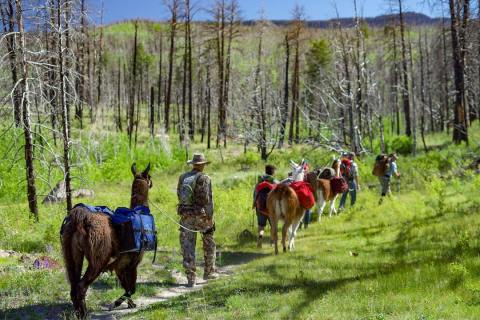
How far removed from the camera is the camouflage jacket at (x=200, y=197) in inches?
339

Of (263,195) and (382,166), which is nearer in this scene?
(263,195)

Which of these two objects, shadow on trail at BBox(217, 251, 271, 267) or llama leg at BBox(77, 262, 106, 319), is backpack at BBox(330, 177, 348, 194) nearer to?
shadow on trail at BBox(217, 251, 271, 267)

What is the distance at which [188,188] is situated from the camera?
28.3 feet

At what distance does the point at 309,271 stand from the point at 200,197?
2.35 meters

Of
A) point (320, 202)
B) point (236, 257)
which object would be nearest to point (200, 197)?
point (236, 257)

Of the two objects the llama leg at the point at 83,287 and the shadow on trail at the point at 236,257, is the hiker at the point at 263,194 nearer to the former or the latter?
the shadow on trail at the point at 236,257

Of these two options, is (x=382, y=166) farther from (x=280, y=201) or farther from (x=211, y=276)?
(x=211, y=276)

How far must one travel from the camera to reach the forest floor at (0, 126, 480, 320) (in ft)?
19.9

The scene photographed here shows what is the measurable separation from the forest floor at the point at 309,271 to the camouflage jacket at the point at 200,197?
0.56 meters

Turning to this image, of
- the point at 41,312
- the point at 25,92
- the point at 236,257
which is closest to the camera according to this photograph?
the point at 41,312

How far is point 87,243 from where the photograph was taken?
20.3 feet

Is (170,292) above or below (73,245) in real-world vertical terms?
below

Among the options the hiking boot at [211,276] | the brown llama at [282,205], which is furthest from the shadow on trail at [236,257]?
the hiking boot at [211,276]

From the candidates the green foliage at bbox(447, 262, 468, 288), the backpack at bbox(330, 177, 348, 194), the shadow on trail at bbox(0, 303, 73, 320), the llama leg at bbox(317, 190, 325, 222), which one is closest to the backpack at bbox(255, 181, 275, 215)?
the llama leg at bbox(317, 190, 325, 222)
